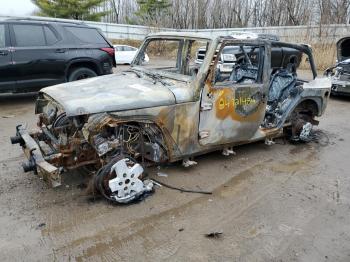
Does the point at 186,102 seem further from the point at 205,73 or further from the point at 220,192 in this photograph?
the point at 220,192

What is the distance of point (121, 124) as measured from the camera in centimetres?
383

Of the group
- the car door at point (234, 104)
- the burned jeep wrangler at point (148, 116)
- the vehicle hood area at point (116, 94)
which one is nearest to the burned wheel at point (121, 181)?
the burned jeep wrangler at point (148, 116)

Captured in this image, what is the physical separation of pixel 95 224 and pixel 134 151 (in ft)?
3.15

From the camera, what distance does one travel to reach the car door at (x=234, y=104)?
14.5 ft

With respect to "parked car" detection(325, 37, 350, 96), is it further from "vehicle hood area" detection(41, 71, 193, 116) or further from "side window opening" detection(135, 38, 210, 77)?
"vehicle hood area" detection(41, 71, 193, 116)

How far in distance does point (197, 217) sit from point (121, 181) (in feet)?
2.93

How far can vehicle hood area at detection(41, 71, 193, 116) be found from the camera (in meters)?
3.61

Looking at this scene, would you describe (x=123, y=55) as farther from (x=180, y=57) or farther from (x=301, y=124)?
(x=180, y=57)

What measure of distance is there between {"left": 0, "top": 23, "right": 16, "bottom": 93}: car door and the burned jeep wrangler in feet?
11.5

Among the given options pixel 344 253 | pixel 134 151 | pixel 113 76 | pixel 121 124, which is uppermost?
pixel 113 76

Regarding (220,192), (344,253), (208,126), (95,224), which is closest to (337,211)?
(344,253)

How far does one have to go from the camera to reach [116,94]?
3.88 meters

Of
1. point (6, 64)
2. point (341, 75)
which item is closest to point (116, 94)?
point (6, 64)

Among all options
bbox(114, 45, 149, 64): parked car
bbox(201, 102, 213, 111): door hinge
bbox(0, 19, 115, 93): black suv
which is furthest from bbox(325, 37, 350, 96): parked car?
bbox(114, 45, 149, 64): parked car
